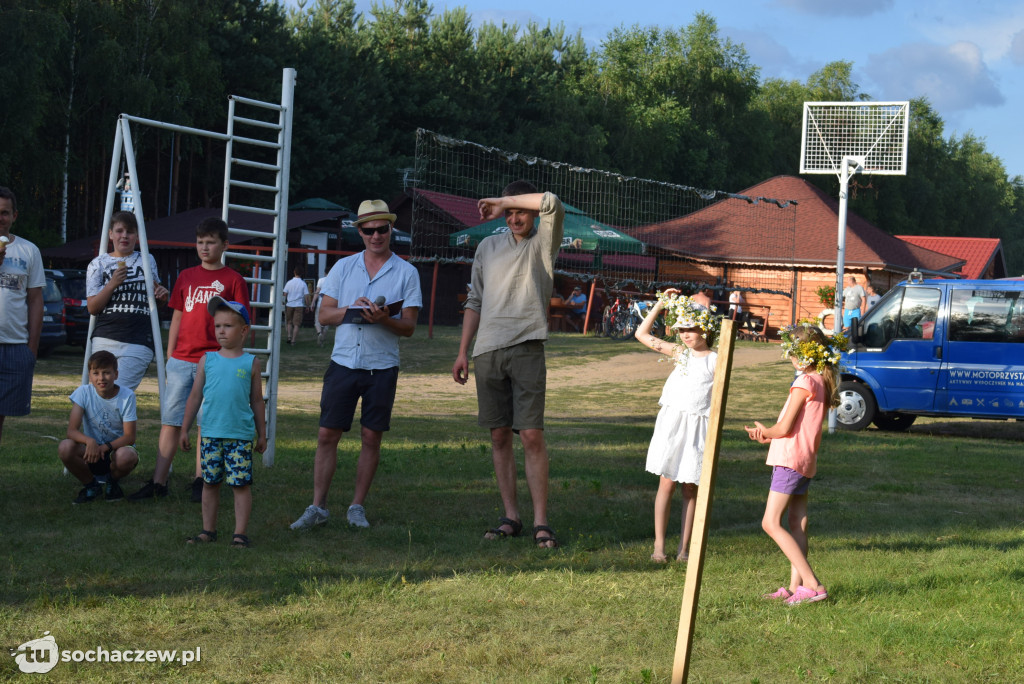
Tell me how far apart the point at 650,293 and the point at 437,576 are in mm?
26336

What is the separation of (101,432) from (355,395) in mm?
1847

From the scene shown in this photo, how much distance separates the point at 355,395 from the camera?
664 centimetres

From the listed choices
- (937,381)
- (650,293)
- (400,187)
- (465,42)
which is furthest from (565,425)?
(465,42)

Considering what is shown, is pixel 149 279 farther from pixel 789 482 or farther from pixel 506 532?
pixel 789 482

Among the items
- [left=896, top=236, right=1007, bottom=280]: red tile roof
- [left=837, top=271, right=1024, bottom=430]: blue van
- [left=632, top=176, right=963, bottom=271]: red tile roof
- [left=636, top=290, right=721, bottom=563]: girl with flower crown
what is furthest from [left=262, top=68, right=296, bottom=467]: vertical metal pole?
[left=896, top=236, right=1007, bottom=280]: red tile roof

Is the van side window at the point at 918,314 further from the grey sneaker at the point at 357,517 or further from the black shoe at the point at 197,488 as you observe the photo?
the black shoe at the point at 197,488

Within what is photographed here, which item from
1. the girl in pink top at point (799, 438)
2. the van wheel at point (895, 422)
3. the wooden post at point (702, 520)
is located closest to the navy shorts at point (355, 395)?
the girl in pink top at point (799, 438)

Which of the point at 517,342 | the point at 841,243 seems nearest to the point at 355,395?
the point at 517,342

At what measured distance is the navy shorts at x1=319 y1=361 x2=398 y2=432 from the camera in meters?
6.57

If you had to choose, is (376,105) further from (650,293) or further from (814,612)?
(814,612)

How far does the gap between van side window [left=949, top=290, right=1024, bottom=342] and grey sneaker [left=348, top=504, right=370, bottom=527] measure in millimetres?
9376

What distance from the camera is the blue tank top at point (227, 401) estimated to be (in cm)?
595

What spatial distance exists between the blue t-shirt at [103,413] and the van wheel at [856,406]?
956 centimetres

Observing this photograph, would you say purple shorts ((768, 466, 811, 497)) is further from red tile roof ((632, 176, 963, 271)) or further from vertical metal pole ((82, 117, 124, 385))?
red tile roof ((632, 176, 963, 271))
